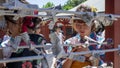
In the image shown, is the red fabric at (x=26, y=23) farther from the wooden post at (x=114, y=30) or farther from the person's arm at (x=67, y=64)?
the wooden post at (x=114, y=30)

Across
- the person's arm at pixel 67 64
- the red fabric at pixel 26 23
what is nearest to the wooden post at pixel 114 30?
the person's arm at pixel 67 64

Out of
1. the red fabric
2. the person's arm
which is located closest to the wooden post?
the person's arm

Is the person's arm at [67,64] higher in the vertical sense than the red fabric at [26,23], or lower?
lower

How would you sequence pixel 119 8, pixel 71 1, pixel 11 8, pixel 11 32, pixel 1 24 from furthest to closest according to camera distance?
pixel 71 1
pixel 119 8
pixel 11 32
pixel 1 24
pixel 11 8

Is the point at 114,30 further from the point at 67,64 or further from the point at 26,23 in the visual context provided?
the point at 26,23

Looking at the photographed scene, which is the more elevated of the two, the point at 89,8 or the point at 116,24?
the point at 89,8

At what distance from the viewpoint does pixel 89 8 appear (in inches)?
62.9

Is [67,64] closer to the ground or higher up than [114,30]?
closer to the ground

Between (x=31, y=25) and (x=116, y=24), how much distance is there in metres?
0.48

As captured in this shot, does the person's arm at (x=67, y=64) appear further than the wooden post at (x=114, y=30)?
No

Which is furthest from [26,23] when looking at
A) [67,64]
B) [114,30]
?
[114,30]

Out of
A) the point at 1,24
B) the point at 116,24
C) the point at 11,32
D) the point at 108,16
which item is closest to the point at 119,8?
the point at 116,24

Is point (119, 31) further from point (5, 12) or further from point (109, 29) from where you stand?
point (5, 12)

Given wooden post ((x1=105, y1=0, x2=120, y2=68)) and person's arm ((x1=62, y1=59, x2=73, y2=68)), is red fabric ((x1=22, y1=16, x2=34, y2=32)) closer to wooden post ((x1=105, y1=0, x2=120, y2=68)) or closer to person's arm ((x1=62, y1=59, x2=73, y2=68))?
person's arm ((x1=62, y1=59, x2=73, y2=68))
